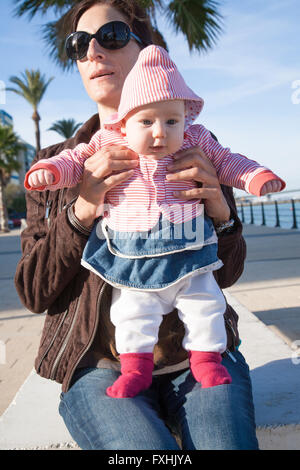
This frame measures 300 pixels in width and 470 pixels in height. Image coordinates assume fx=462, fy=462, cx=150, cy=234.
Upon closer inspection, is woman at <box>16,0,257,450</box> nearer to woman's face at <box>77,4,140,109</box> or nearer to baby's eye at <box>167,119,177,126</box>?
woman's face at <box>77,4,140,109</box>

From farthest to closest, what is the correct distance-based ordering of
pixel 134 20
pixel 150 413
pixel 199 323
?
pixel 134 20, pixel 199 323, pixel 150 413

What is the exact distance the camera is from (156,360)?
1.89 meters

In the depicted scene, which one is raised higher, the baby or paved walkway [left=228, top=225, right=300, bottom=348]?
the baby

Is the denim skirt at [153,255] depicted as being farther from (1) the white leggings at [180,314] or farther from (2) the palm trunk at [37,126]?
(2) the palm trunk at [37,126]

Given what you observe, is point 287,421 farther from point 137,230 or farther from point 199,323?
point 137,230

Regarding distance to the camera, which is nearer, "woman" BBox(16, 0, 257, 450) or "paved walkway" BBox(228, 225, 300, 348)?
"woman" BBox(16, 0, 257, 450)

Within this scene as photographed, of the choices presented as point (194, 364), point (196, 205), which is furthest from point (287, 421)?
point (196, 205)

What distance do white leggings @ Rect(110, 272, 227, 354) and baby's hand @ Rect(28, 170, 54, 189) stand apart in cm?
50

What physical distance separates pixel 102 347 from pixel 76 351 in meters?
0.13

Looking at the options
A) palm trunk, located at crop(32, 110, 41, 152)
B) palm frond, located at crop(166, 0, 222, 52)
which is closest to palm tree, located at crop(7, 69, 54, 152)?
palm trunk, located at crop(32, 110, 41, 152)

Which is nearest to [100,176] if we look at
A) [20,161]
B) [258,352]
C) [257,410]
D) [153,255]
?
[153,255]

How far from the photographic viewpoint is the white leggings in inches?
66.6

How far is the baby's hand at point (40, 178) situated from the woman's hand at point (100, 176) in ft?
0.58

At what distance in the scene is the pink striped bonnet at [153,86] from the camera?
5.57 feet
